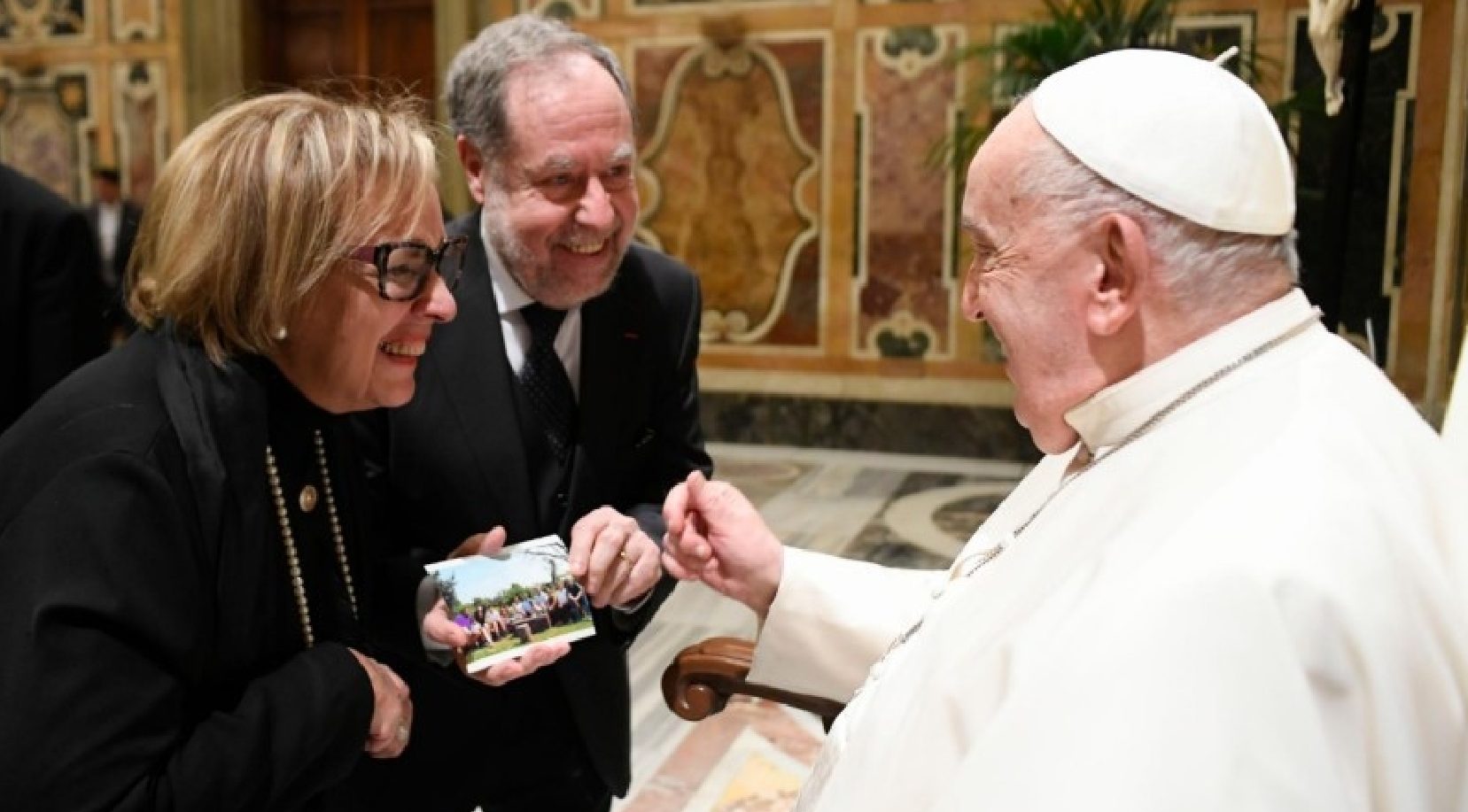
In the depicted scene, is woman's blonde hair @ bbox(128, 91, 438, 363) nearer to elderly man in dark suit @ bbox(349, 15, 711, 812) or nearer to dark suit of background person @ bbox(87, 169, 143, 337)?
elderly man in dark suit @ bbox(349, 15, 711, 812)

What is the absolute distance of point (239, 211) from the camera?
157cm

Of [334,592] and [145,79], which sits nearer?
[334,592]

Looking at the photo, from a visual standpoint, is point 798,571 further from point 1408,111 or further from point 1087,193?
point 1408,111

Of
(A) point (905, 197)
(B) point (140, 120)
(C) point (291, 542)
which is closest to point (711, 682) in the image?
(C) point (291, 542)

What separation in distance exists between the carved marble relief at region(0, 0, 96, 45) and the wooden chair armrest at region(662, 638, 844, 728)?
952 centimetres

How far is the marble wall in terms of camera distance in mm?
9727

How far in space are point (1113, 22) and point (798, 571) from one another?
5.06m

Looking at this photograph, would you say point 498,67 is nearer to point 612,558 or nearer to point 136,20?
point 612,558

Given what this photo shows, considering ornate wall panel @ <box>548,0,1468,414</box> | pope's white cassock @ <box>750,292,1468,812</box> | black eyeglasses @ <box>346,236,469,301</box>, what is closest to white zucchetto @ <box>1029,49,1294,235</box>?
pope's white cassock @ <box>750,292,1468,812</box>

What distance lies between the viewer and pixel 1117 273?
4.76 feet

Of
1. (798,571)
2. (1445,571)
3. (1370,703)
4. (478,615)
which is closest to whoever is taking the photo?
(1370,703)

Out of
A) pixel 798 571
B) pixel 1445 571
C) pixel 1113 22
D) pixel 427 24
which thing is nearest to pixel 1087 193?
pixel 1445 571

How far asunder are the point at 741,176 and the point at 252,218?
276 inches

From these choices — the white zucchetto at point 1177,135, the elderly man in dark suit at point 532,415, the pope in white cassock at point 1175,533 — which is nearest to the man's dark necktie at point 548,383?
the elderly man in dark suit at point 532,415
